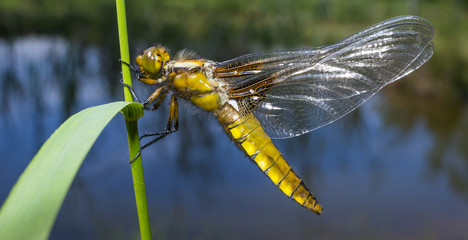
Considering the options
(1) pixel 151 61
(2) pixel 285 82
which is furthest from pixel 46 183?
(2) pixel 285 82

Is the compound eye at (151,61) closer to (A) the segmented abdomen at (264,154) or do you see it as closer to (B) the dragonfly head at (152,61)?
(B) the dragonfly head at (152,61)

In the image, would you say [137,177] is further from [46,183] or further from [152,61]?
[152,61]

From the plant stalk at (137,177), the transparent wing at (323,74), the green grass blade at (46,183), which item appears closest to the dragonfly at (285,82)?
the transparent wing at (323,74)

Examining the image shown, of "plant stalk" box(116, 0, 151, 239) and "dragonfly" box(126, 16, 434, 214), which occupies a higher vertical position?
"dragonfly" box(126, 16, 434, 214)

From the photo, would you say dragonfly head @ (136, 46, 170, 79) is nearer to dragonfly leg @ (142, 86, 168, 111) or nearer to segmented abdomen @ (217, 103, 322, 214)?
dragonfly leg @ (142, 86, 168, 111)

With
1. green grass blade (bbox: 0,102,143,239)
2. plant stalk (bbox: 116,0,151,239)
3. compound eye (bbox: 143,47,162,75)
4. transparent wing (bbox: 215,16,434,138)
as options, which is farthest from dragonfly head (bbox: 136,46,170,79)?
green grass blade (bbox: 0,102,143,239)

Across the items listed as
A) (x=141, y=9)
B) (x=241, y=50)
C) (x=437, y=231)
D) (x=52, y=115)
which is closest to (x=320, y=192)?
(x=437, y=231)

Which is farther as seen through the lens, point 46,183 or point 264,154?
point 264,154
